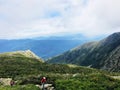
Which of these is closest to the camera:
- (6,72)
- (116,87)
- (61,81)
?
(116,87)

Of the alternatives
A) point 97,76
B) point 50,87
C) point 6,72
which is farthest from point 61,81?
point 6,72

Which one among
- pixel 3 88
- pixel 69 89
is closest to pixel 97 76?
pixel 69 89

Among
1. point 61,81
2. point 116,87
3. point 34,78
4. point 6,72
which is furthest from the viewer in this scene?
point 6,72

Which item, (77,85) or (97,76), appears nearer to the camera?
(77,85)

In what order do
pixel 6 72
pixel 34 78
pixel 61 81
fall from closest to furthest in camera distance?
pixel 61 81
pixel 34 78
pixel 6 72

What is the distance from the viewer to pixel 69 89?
4884 cm

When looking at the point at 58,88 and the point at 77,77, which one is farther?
the point at 77,77

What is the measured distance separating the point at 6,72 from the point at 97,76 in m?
86.1

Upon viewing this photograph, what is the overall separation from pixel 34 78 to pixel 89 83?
11677 mm

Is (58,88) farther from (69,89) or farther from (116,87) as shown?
(116,87)

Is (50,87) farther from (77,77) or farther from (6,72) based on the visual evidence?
(6,72)

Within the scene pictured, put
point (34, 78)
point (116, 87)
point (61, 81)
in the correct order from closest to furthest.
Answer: point (116, 87) < point (61, 81) < point (34, 78)

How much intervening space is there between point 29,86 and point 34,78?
7.30 m

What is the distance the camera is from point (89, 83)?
5075cm
